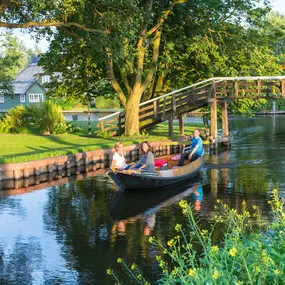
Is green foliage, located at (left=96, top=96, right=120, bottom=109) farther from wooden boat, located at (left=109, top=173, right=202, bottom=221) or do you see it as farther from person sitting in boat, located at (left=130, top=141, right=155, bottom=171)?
person sitting in boat, located at (left=130, top=141, right=155, bottom=171)

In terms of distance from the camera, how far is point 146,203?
59.9ft

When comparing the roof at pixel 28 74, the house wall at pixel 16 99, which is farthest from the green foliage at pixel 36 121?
the roof at pixel 28 74

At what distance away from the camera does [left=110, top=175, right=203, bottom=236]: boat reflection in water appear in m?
15.6

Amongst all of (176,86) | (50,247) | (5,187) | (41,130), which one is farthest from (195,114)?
(50,247)

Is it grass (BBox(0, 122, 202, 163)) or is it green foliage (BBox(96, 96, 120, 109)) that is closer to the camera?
grass (BBox(0, 122, 202, 163))

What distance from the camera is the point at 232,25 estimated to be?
37844 millimetres

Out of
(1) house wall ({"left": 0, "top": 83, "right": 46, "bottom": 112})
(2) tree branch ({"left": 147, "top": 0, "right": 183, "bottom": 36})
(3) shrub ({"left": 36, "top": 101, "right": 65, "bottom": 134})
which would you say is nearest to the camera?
(2) tree branch ({"left": 147, "top": 0, "right": 183, "bottom": 36})

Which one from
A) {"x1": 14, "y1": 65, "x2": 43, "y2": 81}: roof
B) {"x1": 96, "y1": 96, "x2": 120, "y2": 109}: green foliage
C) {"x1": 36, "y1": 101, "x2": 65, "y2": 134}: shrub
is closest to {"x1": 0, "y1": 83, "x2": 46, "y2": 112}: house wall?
{"x1": 14, "y1": 65, "x2": 43, "y2": 81}: roof

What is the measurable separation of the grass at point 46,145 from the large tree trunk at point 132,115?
1124 millimetres

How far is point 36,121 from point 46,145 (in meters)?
8.11

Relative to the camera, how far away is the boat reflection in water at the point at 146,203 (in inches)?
614

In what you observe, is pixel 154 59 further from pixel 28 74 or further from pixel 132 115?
pixel 28 74

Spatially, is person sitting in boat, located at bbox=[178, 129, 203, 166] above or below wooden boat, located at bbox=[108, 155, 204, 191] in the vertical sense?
above

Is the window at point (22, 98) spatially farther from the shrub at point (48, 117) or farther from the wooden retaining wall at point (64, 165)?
the wooden retaining wall at point (64, 165)
